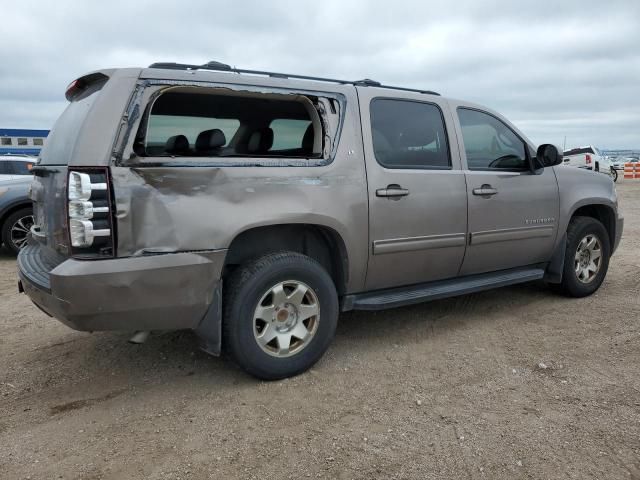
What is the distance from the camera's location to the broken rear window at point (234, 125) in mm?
3564

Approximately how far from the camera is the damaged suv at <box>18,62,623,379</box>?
2770 millimetres

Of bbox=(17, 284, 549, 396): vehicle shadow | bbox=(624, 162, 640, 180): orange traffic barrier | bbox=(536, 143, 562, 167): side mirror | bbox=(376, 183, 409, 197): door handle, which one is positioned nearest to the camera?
bbox=(17, 284, 549, 396): vehicle shadow

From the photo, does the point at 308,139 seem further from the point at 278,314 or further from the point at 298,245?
the point at 278,314

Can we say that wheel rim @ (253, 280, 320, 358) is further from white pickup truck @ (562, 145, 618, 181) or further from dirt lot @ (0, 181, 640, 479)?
white pickup truck @ (562, 145, 618, 181)

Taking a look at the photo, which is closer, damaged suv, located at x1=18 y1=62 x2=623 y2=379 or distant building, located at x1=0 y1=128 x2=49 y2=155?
damaged suv, located at x1=18 y1=62 x2=623 y2=379

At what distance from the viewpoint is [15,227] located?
7.59m

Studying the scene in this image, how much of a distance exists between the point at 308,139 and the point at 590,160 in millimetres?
26459

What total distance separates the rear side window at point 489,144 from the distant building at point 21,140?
100 feet

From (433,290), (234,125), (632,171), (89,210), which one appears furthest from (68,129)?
(632,171)

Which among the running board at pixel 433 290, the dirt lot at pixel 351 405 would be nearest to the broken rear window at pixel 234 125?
the running board at pixel 433 290

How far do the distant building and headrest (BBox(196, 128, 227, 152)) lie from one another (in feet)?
98.0

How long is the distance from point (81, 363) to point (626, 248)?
24.5 feet

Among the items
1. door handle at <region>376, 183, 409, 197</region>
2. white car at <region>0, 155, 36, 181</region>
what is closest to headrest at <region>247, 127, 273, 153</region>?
door handle at <region>376, 183, 409, 197</region>

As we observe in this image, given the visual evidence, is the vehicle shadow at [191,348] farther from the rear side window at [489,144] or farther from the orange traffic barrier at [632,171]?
the orange traffic barrier at [632,171]
